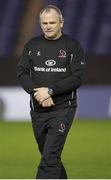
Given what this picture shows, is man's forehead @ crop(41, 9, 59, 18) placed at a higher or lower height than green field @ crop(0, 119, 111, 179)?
higher

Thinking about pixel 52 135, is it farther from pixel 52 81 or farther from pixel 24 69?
pixel 24 69

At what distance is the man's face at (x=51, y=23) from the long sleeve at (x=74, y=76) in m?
0.25

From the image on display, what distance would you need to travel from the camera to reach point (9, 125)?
43.2ft

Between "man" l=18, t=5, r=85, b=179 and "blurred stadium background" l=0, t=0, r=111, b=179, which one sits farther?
"blurred stadium background" l=0, t=0, r=111, b=179

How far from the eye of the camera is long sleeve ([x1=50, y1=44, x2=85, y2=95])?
19.3 feet

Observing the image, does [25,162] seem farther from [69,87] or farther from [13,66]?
[13,66]

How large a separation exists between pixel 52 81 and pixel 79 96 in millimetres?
7999

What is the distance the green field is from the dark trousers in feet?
5.05

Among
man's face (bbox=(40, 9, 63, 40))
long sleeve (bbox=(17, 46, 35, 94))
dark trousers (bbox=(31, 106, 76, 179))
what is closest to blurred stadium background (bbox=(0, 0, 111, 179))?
dark trousers (bbox=(31, 106, 76, 179))

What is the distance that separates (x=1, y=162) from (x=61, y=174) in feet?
8.67

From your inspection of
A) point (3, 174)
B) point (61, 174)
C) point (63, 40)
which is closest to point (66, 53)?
point (63, 40)

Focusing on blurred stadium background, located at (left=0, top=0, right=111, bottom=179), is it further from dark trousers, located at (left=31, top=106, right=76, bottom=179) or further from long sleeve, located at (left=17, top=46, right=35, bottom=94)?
long sleeve, located at (left=17, top=46, right=35, bottom=94)

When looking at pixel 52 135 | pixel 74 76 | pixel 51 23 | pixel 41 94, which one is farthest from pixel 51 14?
pixel 52 135

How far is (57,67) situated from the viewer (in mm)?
5945
